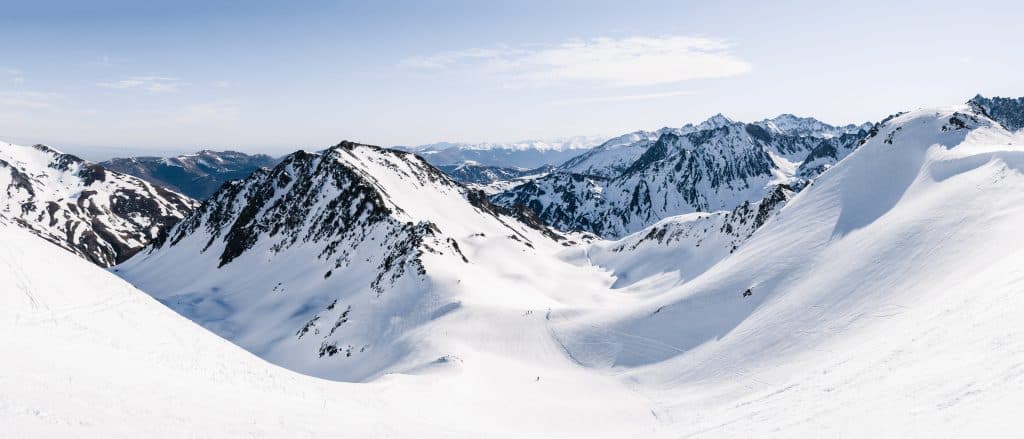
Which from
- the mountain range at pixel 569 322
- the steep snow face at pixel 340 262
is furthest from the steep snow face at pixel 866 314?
the steep snow face at pixel 340 262

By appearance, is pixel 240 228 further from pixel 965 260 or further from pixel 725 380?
pixel 965 260

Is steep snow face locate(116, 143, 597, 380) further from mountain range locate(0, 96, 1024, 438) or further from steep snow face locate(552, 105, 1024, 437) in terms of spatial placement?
steep snow face locate(552, 105, 1024, 437)

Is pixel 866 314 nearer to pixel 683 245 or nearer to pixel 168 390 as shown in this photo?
pixel 168 390

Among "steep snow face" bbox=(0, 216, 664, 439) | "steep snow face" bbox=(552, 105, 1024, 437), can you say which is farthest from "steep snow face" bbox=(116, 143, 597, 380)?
"steep snow face" bbox=(552, 105, 1024, 437)

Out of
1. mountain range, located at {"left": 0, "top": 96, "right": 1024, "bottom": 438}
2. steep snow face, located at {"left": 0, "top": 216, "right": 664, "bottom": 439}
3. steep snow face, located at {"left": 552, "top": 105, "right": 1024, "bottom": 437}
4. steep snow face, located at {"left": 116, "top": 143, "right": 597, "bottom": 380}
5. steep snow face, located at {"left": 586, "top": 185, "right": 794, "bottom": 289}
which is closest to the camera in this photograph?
steep snow face, located at {"left": 0, "top": 216, "right": 664, "bottom": 439}

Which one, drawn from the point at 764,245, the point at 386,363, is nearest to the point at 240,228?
the point at 386,363

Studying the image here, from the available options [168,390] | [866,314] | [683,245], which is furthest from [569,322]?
[683,245]
